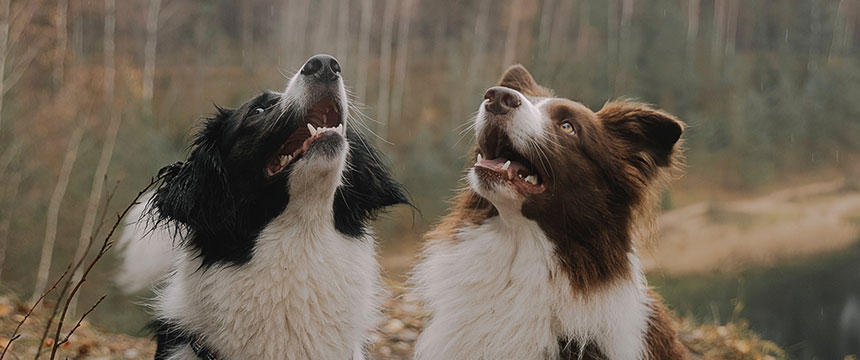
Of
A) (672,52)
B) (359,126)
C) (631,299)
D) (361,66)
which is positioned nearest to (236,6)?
(361,66)

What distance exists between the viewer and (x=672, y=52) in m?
13.4

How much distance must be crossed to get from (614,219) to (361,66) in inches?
418

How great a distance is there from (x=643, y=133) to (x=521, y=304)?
3.45 feet

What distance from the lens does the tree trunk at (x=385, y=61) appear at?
1356cm

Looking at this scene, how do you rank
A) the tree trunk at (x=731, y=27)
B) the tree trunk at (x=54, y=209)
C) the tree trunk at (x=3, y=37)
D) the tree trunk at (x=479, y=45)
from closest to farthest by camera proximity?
the tree trunk at (x=3, y=37) → the tree trunk at (x=54, y=209) → the tree trunk at (x=479, y=45) → the tree trunk at (x=731, y=27)

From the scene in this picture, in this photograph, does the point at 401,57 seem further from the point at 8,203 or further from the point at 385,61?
the point at 8,203

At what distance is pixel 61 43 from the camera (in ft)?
34.3

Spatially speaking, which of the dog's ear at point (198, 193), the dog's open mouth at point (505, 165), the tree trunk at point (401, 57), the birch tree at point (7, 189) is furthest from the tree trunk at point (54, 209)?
the dog's open mouth at point (505, 165)

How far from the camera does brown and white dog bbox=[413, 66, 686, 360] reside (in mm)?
3285

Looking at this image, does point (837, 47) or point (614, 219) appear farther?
point (837, 47)

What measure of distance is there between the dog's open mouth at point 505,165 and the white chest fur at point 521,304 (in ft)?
0.60

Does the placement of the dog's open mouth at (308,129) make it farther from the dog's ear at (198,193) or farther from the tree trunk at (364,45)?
the tree trunk at (364,45)

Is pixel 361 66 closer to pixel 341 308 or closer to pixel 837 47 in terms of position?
pixel 837 47

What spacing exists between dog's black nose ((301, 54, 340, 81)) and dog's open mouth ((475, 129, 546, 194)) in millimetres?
763
